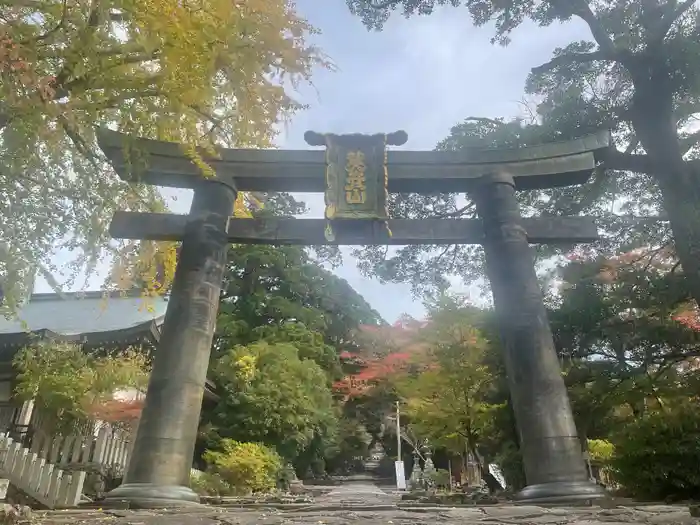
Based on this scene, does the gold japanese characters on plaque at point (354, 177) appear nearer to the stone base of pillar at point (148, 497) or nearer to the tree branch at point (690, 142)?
the stone base of pillar at point (148, 497)

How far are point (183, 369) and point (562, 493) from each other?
4555 millimetres

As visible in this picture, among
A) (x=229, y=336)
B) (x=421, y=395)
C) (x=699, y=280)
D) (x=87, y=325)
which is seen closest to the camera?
(x=699, y=280)

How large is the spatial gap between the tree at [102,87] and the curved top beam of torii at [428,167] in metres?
0.58

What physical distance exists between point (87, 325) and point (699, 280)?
18.8 meters

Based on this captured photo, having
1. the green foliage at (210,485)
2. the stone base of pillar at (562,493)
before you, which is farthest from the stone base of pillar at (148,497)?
the green foliage at (210,485)

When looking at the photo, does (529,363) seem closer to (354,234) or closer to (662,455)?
(662,455)

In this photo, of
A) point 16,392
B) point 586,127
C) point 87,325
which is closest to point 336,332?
point 87,325

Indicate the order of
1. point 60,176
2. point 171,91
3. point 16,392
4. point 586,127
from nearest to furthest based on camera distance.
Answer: point 171,91 < point 60,176 < point 586,127 < point 16,392

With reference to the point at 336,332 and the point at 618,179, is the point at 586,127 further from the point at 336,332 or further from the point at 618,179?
the point at 336,332

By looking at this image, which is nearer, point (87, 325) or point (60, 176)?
point (60, 176)

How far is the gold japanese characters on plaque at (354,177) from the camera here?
7867mm

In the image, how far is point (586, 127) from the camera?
10438 mm

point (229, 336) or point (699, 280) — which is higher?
point (229, 336)

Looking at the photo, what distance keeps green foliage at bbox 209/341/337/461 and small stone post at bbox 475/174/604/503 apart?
12591 mm
